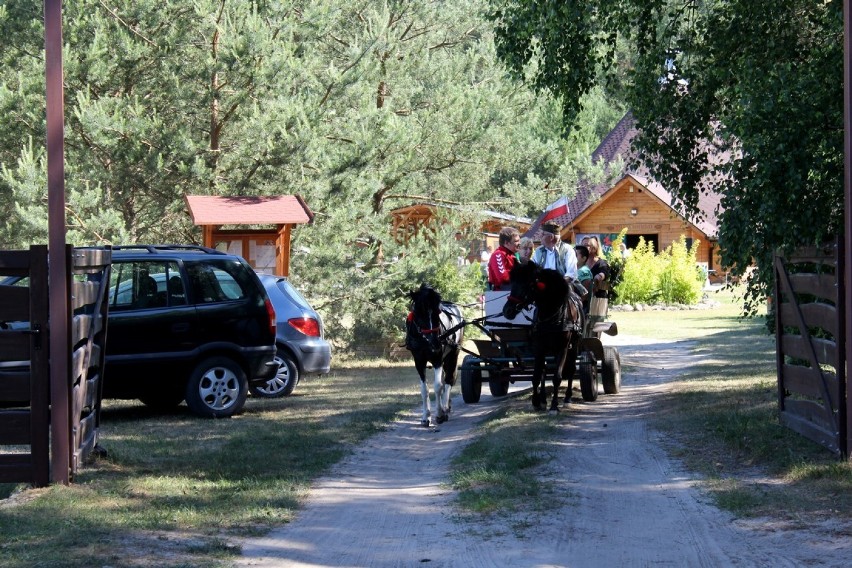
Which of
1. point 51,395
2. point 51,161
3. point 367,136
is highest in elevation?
point 367,136

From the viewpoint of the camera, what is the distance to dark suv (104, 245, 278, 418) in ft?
43.2

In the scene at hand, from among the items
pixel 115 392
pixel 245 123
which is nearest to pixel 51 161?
pixel 115 392

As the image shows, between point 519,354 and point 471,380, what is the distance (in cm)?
125

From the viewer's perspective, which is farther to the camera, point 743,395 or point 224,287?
point 743,395

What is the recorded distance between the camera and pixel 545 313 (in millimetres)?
13273

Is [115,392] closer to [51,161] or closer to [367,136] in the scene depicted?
[51,161]

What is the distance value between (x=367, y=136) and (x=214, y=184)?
10.2 ft

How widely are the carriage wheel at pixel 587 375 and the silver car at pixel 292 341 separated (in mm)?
3872

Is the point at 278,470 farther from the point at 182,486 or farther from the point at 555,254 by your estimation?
the point at 555,254

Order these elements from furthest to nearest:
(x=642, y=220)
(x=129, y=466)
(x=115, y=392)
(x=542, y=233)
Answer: (x=642, y=220)
(x=542, y=233)
(x=115, y=392)
(x=129, y=466)

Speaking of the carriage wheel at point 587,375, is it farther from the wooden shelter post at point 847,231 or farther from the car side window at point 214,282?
the wooden shelter post at point 847,231

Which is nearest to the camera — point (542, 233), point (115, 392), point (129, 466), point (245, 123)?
point (129, 466)

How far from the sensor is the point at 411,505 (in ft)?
28.1

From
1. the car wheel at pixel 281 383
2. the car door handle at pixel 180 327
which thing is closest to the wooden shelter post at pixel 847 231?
the car door handle at pixel 180 327
